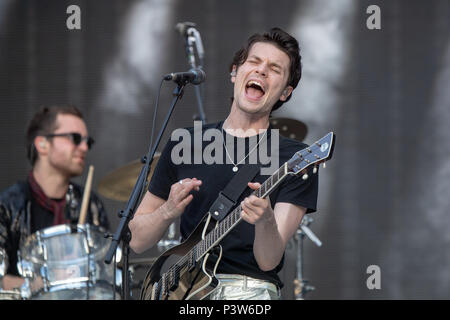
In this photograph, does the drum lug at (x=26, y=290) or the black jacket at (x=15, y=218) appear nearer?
the drum lug at (x=26, y=290)

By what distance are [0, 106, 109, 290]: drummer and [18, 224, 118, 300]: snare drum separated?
590mm

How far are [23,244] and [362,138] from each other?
3153 millimetres

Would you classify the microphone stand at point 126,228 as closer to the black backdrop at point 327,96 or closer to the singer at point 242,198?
the singer at point 242,198

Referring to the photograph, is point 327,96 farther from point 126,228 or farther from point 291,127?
point 126,228

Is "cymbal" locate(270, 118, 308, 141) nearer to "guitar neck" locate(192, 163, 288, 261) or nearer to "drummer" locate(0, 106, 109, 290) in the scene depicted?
"drummer" locate(0, 106, 109, 290)

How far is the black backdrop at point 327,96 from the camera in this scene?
19.5ft

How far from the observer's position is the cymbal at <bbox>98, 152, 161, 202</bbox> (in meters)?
4.94

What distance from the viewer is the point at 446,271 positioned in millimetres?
5887

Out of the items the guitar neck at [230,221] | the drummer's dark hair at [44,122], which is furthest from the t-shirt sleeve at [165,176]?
the drummer's dark hair at [44,122]

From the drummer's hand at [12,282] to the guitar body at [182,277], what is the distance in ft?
5.80

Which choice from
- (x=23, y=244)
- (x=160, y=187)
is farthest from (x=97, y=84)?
(x=160, y=187)

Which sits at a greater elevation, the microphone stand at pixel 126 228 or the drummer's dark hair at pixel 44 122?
the drummer's dark hair at pixel 44 122

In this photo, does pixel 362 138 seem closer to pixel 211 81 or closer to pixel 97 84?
pixel 211 81

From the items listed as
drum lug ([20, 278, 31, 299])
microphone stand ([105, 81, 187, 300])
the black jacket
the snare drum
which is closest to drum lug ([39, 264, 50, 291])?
the snare drum
